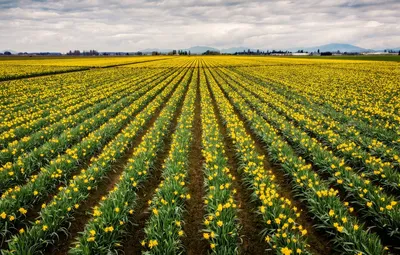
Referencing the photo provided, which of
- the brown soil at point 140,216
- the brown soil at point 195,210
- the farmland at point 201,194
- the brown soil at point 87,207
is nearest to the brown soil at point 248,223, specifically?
the farmland at point 201,194

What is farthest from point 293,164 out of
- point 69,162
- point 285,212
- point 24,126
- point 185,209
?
point 24,126

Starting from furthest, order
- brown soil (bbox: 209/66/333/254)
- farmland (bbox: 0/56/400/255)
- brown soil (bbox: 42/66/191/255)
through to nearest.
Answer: brown soil (bbox: 42/66/191/255) < brown soil (bbox: 209/66/333/254) < farmland (bbox: 0/56/400/255)

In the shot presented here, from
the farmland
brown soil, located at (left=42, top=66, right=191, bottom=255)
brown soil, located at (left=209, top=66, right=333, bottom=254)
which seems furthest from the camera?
brown soil, located at (left=42, top=66, right=191, bottom=255)

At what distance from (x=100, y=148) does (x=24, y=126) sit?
4.48 meters

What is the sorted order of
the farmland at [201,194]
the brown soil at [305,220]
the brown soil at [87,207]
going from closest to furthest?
the farmland at [201,194] → the brown soil at [305,220] → the brown soil at [87,207]

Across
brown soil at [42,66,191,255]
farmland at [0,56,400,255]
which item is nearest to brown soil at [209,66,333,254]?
farmland at [0,56,400,255]

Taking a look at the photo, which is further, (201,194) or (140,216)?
(201,194)

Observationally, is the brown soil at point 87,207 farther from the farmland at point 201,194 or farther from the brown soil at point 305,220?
the brown soil at point 305,220

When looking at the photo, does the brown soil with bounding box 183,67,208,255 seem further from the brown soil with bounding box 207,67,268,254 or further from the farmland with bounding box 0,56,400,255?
the brown soil with bounding box 207,67,268,254

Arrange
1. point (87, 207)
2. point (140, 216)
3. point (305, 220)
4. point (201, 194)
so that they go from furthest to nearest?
point (201, 194) < point (87, 207) < point (140, 216) < point (305, 220)

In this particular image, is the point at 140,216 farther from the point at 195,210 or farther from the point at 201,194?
the point at 201,194

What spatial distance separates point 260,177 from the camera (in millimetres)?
6723

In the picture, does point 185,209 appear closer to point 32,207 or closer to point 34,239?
point 34,239

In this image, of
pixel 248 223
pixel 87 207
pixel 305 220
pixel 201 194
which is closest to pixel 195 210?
pixel 201 194
